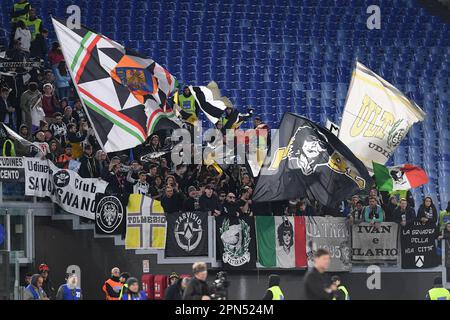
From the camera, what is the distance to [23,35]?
2456 cm

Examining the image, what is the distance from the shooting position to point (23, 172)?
21422 mm

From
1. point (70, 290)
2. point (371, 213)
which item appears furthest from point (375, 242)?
point (70, 290)

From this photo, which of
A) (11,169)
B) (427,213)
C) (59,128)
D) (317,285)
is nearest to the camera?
(317,285)

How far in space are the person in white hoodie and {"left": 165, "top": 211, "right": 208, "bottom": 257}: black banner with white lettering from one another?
15.8 feet

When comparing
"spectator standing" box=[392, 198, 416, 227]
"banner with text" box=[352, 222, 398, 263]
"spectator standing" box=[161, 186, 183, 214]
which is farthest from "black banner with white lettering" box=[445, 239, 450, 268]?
"spectator standing" box=[161, 186, 183, 214]

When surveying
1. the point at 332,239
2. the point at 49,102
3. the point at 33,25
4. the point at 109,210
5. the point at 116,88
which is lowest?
the point at 332,239

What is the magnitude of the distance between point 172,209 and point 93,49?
3.25 metres

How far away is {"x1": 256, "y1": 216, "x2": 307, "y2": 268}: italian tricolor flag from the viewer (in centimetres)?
2255

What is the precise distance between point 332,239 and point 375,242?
0.86 meters

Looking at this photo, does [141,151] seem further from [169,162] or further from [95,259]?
[95,259]

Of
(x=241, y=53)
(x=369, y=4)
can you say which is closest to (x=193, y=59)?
(x=241, y=53)

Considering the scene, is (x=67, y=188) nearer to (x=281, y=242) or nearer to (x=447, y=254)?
(x=281, y=242)

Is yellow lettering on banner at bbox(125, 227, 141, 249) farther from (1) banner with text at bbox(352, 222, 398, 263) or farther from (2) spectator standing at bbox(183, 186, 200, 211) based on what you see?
(1) banner with text at bbox(352, 222, 398, 263)

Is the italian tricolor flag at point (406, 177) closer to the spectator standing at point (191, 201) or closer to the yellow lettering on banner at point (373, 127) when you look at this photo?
the yellow lettering on banner at point (373, 127)
